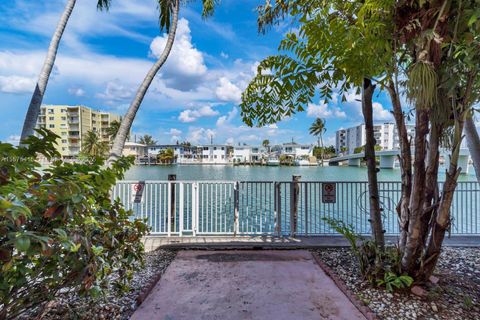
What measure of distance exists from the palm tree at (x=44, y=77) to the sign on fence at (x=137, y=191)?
1.74m

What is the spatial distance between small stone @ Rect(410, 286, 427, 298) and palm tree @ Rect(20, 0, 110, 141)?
17.6 ft

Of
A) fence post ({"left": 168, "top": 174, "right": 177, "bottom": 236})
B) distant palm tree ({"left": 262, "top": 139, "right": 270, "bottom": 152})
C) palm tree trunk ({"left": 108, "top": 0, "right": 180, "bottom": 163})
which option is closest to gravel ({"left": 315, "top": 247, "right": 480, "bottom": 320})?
fence post ({"left": 168, "top": 174, "right": 177, "bottom": 236})

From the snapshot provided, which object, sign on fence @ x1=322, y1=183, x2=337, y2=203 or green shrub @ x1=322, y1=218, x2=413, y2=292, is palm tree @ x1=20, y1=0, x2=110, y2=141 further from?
sign on fence @ x1=322, y1=183, x2=337, y2=203

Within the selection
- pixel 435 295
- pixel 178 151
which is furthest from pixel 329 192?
pixel 178 151

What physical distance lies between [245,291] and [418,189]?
2123 mm

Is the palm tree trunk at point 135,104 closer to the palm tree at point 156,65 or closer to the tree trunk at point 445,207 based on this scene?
the palm tree at point 156,65

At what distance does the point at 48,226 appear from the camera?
1375 mm

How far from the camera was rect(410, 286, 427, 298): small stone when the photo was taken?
2.54 meters

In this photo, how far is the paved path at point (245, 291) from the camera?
7.82 feet

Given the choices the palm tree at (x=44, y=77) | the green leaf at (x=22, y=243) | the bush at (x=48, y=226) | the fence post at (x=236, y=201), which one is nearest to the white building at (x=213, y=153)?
the fence post at (x=236, y=201)

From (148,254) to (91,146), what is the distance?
3587 cm

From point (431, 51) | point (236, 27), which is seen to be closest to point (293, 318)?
point (431, 51)

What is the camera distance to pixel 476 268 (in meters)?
3.30

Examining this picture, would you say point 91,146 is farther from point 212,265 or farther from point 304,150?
point 304,150
